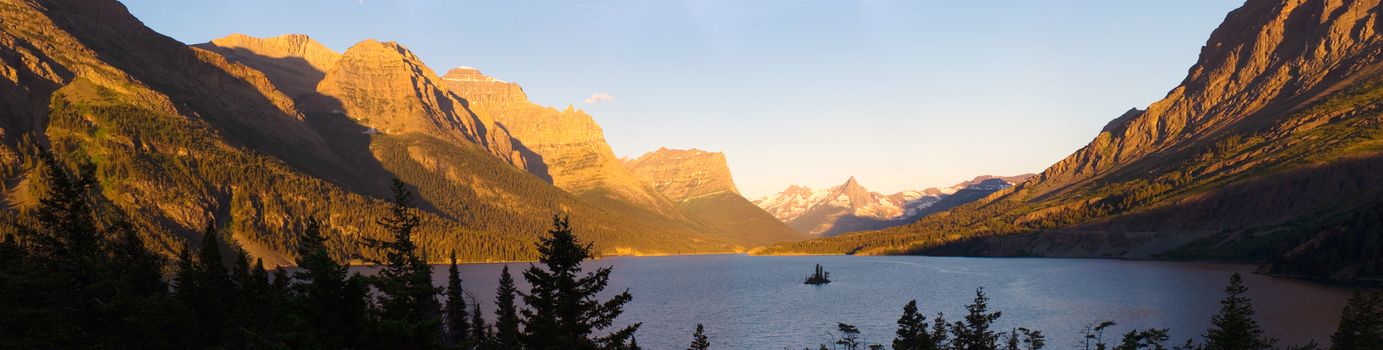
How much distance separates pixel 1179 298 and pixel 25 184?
869ft

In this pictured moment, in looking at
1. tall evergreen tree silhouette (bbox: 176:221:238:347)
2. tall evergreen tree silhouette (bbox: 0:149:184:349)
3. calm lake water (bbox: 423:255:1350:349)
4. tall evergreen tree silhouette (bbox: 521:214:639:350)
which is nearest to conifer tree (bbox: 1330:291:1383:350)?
calm lake water (bbox: 423:255:1350:349)

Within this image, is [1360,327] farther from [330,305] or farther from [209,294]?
[209,294]

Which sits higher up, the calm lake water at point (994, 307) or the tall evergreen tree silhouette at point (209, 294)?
the tall evergreen tree silhouette at point (209, 294)

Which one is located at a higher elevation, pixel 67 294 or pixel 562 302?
pixel 562 302

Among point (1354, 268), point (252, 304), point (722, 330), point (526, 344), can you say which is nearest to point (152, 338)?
point (252, 304)

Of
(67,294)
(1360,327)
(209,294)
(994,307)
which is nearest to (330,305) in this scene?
(67,294)

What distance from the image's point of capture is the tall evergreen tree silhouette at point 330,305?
2280 centimetres

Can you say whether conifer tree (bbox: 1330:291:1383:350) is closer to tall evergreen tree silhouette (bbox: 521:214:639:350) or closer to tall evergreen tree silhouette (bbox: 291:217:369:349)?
tall evergreen tree silhouette (bbox: 521:214:639:350)

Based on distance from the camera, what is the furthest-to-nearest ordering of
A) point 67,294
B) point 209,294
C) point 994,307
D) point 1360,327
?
point 994,307
point 209,294
point 1360,327
point 67,294

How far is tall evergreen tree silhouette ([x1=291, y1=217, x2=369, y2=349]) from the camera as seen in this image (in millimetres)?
22797

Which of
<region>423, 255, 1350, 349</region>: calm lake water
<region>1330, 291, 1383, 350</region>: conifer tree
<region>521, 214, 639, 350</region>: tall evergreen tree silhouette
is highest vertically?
<region>521, 214, 639, 350</region>: tall evergreen tree silhouette

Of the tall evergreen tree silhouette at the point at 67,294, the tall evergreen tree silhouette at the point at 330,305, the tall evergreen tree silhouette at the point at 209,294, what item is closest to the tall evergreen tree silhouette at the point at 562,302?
the tall evergreen tree silhouette at the point at 330,305

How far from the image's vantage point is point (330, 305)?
78.0 ft

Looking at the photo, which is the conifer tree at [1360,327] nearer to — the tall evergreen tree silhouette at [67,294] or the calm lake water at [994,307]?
the calm lake water at [994,307]
